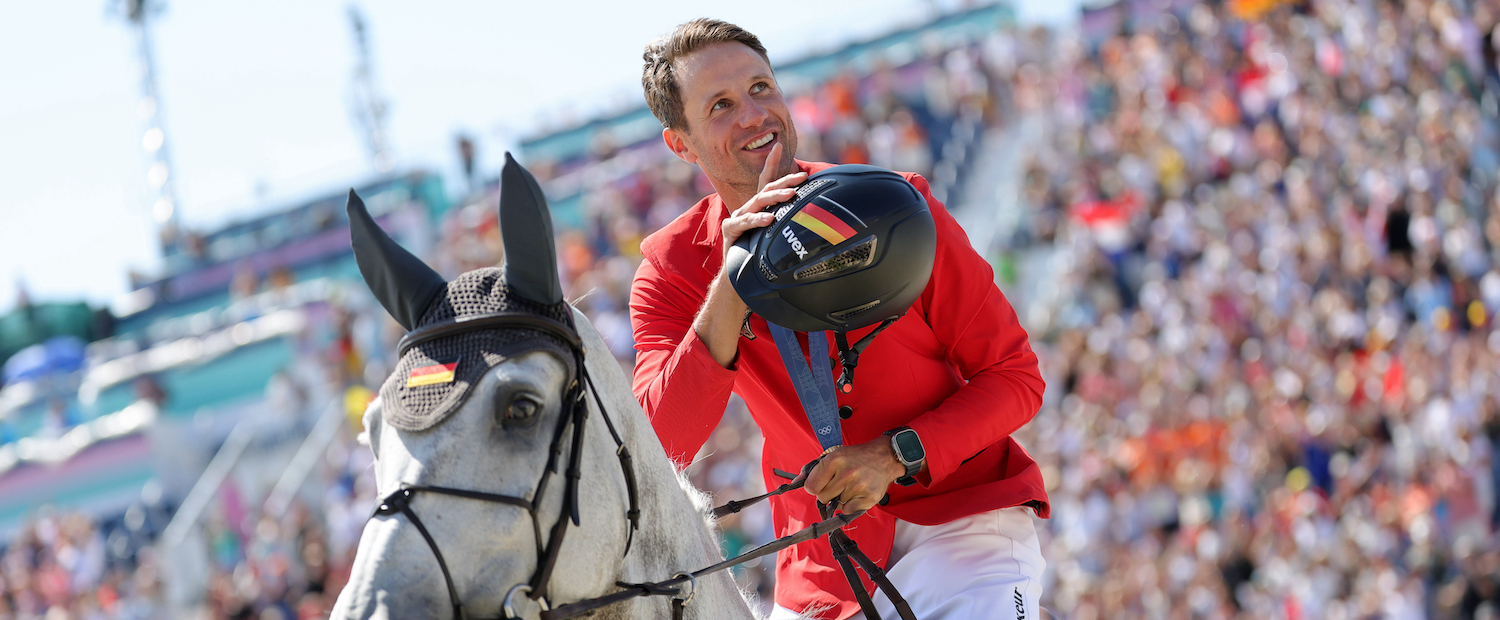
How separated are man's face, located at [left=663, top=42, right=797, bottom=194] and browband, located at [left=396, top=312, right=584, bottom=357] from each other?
848 mm

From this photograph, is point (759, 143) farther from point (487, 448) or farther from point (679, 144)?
point (487, 448)

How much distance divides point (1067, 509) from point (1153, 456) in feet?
3.28

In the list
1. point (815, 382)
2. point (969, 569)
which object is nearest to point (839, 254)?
point (815, 382)

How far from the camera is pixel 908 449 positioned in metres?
2.93

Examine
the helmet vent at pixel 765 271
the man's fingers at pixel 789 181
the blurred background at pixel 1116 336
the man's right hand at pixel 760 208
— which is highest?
the man's fingers at pixel 789 181

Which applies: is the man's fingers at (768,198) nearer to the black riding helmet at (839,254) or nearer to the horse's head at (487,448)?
the black riding helmet at (839,254)

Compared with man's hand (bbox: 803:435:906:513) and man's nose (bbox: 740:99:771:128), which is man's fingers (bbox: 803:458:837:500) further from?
man's nose (bbox: 740:99:771:128)

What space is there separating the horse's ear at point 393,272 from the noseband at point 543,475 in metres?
0.11

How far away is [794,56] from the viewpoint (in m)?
27.0

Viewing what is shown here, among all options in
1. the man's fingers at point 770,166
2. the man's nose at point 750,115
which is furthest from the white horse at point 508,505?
the man's nose at point 750,115

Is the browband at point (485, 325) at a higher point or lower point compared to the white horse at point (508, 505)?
higher

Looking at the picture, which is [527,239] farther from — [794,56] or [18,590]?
[794,56]

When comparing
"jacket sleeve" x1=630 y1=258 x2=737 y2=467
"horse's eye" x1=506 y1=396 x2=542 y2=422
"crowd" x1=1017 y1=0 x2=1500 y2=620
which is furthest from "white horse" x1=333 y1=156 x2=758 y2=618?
"crowd" x1=1017 y1=0 x2=1500 y2=620

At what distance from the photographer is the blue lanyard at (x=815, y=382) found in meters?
3.04
